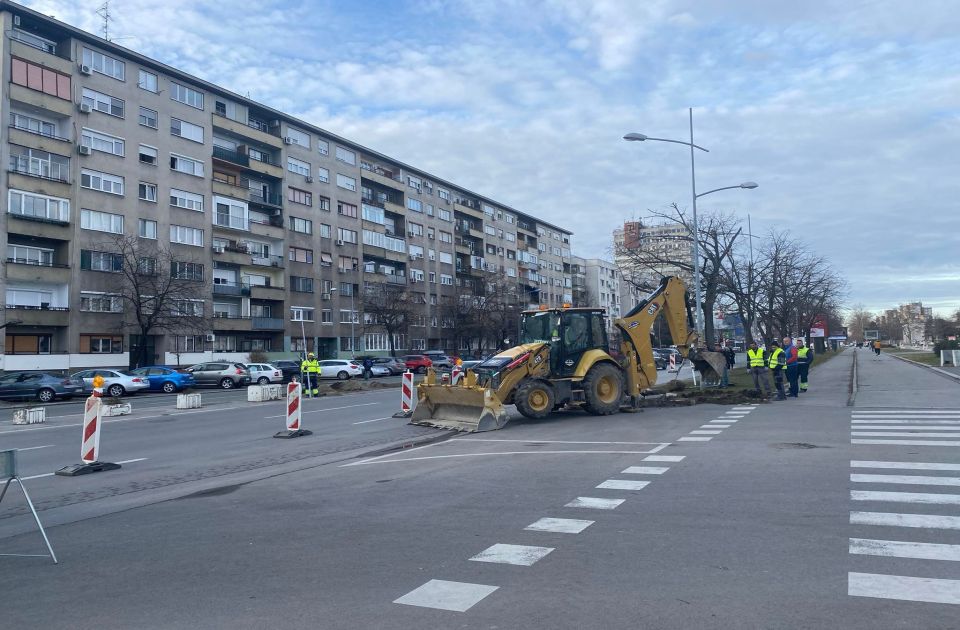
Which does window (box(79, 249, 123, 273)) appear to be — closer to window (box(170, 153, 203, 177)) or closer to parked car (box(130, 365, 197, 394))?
window (box(170, 153, 203, 177))

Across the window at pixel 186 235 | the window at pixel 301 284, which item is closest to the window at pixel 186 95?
the window at pixel 186 235

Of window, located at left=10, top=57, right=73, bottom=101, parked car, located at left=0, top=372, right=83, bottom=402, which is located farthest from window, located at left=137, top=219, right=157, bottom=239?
parked car, located at left=0, top=372, right=83, bottom=402

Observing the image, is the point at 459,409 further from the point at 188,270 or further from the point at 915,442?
the point at 188,270

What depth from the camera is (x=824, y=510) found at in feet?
23.9

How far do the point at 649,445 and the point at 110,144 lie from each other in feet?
150

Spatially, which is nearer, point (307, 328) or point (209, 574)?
point (209, 574)

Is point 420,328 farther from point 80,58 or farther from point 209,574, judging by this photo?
point 209,574

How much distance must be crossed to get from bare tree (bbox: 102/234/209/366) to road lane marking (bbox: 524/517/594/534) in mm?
39847

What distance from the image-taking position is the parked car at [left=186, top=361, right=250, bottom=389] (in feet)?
134

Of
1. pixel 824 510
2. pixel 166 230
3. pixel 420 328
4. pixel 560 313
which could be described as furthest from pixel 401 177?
pixel 824 510

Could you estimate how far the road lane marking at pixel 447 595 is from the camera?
16.0ft

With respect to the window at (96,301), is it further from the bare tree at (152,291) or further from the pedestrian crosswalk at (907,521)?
the pedestrian crosswalk at (907,521)

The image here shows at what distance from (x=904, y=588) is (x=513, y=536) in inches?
121

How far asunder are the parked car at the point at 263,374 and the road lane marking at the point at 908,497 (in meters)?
38.4
